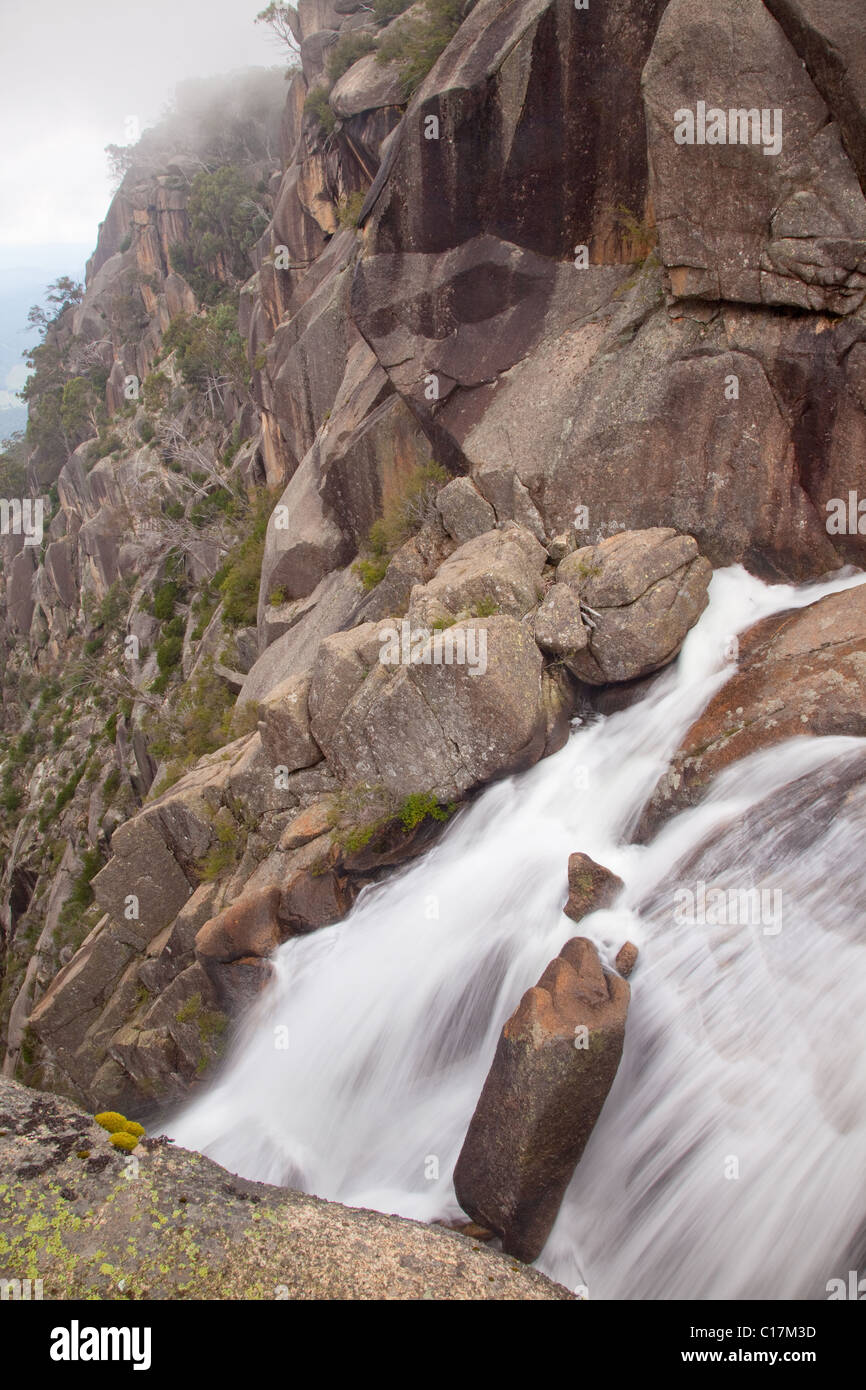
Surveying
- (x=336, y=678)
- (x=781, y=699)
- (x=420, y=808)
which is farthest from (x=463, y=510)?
(x=781, y=699)

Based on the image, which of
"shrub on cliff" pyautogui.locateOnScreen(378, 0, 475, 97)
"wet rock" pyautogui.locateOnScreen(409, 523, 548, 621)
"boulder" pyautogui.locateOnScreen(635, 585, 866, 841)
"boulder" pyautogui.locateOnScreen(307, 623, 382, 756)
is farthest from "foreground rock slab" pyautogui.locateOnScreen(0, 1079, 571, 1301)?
"shrub on cliff" pyautogui.locateOnScreen(378, 0, 475, 97)

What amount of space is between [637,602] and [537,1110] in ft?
24.8

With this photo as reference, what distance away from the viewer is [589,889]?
10.1m

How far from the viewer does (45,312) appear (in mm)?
84812

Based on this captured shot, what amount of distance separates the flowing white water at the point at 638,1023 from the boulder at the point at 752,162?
186 inches

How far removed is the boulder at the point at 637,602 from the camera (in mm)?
12492

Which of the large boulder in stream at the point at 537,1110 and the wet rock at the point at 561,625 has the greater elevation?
the wet rock at the point at 561,625

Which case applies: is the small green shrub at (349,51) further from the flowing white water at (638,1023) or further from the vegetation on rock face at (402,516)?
the flowing white water at (638,1023)

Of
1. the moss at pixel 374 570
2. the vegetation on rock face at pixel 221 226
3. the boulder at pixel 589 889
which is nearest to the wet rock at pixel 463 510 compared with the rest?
the moss at pixel 374 570

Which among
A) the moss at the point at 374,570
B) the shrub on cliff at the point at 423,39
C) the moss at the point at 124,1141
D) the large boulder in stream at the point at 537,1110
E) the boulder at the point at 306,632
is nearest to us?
the moss at the point at 124,1141

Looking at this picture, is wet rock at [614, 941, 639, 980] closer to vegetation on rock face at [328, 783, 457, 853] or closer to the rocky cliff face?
the rocky cliff face

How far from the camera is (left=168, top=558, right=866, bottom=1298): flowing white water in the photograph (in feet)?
23.7

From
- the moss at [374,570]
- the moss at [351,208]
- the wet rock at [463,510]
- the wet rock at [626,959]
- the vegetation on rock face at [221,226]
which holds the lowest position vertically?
the wet rock at [626,959]
